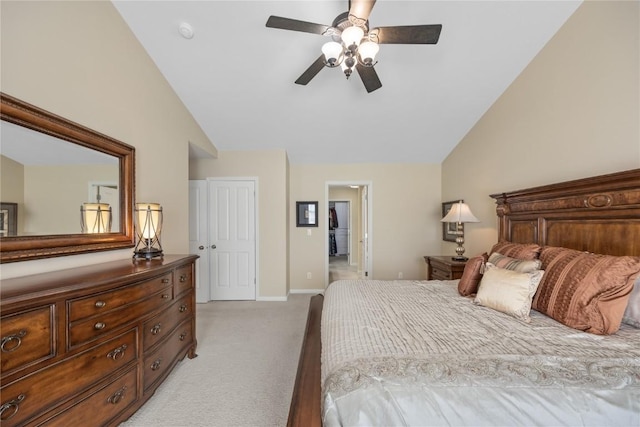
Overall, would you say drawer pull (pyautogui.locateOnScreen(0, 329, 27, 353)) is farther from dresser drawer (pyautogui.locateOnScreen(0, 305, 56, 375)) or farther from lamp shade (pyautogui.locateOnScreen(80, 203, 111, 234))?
lamp shade (pyautogui.locateOnScreen(80, 203, 111, 234))

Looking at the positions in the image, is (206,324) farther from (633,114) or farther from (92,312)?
(633,114)

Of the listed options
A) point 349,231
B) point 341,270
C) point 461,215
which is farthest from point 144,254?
point 349,231

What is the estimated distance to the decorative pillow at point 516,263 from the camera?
1.74 m

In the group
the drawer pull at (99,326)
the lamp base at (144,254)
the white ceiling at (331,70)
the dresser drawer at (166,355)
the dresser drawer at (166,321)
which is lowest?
the dresser drawer at (166,355)

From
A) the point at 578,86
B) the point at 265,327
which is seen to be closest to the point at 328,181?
the point at 265,327

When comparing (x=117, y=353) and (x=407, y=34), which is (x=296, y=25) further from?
(x=117, y=353)

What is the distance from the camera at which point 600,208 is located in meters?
1.78

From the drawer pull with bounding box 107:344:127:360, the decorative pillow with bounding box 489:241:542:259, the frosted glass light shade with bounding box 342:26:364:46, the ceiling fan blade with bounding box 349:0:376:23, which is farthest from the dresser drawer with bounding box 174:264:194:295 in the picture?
the decorative pillow with bounding box 489:241:542:259

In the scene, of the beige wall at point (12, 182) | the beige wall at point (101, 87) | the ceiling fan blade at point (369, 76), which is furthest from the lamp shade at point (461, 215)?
the beige wall at point (12, 182)

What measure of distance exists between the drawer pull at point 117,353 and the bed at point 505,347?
1112 mm

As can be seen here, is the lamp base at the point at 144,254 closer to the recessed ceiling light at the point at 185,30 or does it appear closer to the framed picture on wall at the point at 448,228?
the recessed ceiling light at the point at 185,30

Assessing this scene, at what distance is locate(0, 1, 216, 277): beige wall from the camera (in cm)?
155

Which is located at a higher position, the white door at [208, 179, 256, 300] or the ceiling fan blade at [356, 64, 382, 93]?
the ceiling fan blade at [356, 64, 382, 93]

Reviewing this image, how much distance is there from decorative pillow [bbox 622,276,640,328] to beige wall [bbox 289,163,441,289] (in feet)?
10.5
